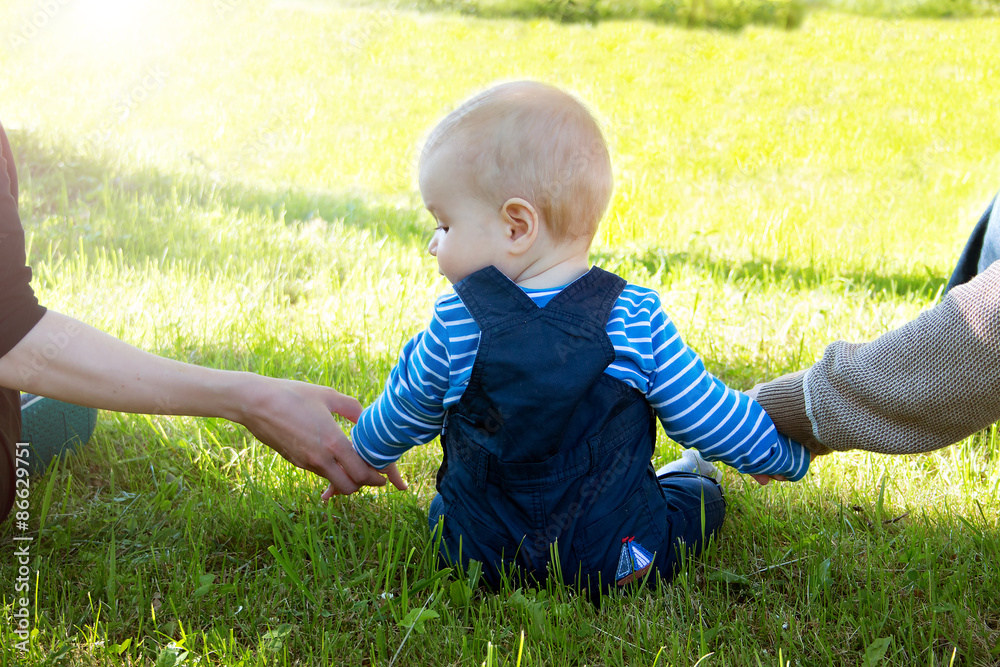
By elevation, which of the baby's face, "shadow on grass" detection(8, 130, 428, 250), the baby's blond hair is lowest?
"shadow on grass" detection(8, 130, 428, 250)

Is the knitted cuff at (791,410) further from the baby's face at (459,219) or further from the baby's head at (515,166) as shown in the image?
the baby's face at (459,219)

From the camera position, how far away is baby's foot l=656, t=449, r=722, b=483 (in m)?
2.30

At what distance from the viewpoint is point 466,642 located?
1708mm

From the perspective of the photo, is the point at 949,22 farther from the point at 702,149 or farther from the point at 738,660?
the point at 738,660

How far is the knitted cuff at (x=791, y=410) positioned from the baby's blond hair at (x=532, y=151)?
25.9 inches

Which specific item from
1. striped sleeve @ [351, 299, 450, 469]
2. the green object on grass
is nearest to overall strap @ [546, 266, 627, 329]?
striped sleeve @ [351, 299, 450, 469]

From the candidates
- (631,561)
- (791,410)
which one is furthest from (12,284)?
(791,410)

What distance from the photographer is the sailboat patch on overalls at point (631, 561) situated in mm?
1838

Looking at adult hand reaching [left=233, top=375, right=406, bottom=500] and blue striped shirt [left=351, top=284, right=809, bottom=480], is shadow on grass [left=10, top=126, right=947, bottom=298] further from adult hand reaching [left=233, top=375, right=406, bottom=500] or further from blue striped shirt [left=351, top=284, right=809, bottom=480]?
adult hand reaching [left=233, top=375, right=406, bottom=500]

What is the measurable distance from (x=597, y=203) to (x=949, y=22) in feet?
41.4

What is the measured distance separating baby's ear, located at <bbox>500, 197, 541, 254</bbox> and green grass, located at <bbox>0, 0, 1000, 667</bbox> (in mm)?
777

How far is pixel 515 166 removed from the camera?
5.30ft

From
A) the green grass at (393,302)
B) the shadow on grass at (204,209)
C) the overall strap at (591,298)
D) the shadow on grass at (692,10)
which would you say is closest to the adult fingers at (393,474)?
the green grass at (393,302)

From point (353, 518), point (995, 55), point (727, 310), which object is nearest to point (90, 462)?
point (353, 518)
